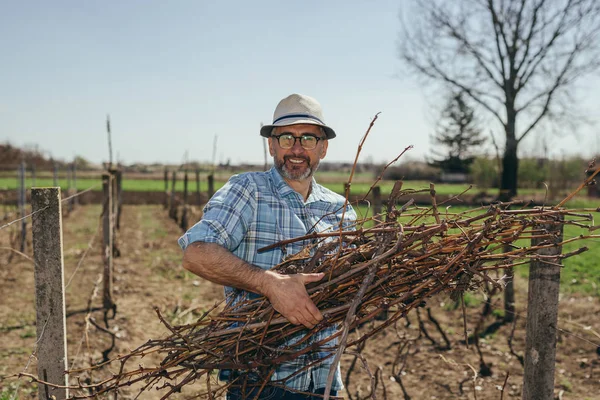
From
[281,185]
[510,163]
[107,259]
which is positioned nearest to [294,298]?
[281,185]

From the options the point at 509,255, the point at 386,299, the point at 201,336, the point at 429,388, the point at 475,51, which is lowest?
the point at 429,388

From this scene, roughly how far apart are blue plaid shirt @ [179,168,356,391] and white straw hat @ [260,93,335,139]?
267 millimetres

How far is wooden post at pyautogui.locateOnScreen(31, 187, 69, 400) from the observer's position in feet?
7.61

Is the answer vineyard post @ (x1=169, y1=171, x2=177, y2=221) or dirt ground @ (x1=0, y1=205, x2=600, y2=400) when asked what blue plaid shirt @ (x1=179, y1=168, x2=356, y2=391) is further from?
vineyard post @ (x1=169, y1=171, x2=177, y2=221)

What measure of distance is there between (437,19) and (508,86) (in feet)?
13.3

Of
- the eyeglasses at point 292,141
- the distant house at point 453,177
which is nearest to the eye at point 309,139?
the eyeglasses at point 292,141

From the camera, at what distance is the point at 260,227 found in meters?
2.37

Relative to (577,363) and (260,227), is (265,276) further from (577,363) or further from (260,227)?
(577,363)

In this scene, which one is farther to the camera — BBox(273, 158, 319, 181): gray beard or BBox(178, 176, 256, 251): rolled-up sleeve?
BBox(273, 158, 319, 181): gray beard

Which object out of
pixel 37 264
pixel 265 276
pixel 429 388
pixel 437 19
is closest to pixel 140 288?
pixel 429 388

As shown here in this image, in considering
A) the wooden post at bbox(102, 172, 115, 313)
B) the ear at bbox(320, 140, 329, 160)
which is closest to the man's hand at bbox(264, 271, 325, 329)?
the ear at bbox(320, 140, 329, 160)

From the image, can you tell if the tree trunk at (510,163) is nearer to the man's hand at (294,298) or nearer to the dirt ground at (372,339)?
the dirt ground at (372,339)

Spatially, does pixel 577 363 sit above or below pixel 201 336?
below

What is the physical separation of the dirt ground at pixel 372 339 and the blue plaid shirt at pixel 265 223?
0.43 m
